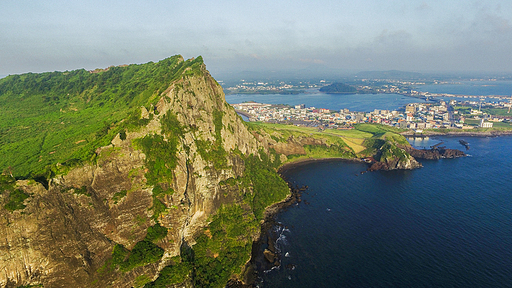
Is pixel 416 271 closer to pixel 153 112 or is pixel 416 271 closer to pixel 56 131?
pixel 153 112

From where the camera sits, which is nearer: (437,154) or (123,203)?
(123,203)

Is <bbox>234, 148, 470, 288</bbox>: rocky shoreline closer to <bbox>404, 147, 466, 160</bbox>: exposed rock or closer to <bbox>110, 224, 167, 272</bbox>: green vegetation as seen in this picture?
<bbox>110, 224, 167, 272</bbox>: green vegetation

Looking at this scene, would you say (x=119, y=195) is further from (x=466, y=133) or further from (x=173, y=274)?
(x=466, y=133)

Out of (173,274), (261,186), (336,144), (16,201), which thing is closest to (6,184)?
(16,201)

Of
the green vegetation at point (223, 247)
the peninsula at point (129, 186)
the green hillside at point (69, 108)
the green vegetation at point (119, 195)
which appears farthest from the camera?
the green vegetation at point (223, 247)

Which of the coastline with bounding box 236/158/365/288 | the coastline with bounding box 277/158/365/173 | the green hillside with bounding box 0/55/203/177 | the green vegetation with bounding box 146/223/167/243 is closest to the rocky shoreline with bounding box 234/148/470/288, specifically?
the coastline with bounding box 236/158/365/288

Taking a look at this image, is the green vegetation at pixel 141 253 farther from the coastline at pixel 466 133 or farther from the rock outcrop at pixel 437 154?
the coastline at pixel 466 133

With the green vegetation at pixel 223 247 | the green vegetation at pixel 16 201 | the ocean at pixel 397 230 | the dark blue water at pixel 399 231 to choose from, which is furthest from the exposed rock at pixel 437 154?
the green vegetation at pixel 16 201
